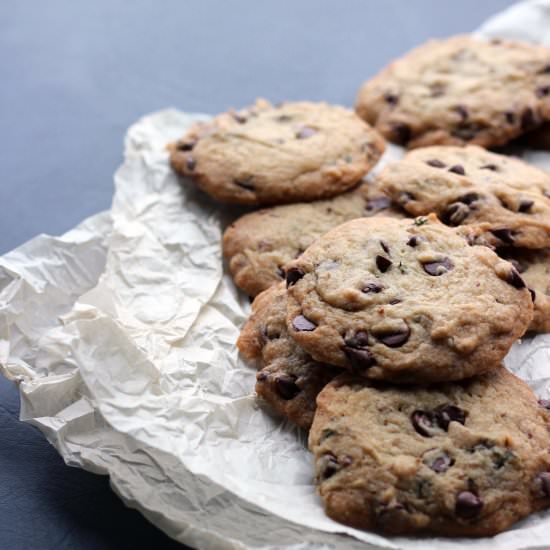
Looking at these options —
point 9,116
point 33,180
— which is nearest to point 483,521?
point 33,180

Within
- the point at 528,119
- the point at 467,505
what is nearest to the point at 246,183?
the point at 528,119

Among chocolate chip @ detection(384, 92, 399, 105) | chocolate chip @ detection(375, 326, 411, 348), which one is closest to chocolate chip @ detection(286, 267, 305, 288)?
chocolate chip @ detection(375, 326, 411, 348)

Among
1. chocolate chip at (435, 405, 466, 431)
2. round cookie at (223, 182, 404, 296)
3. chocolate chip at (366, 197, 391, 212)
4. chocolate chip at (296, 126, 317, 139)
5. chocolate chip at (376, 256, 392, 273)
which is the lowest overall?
chocolate chip at (435, 405, 466, 431)

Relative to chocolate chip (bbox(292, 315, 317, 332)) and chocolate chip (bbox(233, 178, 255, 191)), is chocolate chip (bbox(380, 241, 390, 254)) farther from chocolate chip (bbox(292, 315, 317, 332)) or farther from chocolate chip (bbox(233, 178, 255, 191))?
chocolate chip (bbox(233, 178, 255, 191))

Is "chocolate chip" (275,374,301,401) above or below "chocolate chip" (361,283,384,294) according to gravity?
below

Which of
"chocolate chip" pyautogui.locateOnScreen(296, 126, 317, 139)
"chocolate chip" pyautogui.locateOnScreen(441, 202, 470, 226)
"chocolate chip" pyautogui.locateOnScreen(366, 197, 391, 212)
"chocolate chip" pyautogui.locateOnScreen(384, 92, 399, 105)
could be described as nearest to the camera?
"chocolate chip" pyautogui.locateOnScreen(441, 202, 470, 226)

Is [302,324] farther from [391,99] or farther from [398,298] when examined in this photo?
[391,99]
